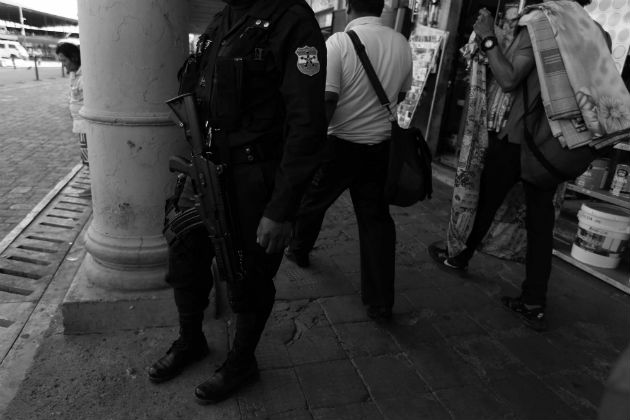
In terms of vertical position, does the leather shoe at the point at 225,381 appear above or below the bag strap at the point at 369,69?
below

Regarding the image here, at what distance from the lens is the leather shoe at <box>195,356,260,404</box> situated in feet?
6.54

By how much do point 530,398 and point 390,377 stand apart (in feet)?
2.19

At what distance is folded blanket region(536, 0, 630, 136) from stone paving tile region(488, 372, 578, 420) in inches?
55.4

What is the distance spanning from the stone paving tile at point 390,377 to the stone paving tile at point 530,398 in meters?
0.38

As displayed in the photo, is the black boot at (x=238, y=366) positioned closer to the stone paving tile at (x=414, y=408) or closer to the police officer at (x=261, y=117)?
the police officer at (x=261, y=117)

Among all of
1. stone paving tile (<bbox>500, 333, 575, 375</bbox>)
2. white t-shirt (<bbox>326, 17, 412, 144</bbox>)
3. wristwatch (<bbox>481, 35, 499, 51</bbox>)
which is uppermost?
wristwatch (<bbox>481, 35, 499, 51</bbox>)

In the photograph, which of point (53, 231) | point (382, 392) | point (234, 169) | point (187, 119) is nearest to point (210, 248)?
point (234, 169)

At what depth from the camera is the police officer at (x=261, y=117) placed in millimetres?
1619

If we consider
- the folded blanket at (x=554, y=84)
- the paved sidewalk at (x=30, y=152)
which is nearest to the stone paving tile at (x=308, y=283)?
the folded blanket at (x=554, y=84)

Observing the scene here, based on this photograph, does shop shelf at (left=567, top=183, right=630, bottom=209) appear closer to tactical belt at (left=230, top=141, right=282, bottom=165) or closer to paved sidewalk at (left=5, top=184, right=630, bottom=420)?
paved sidewalk at (left=5, top=184, right=630, bottom=420)

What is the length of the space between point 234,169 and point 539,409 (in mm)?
1766

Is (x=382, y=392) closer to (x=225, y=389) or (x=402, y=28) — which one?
(x=225, y=389)

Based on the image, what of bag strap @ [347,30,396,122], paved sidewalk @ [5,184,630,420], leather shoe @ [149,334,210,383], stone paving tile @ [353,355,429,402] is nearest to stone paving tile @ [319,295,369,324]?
paved sidewalk @ [5,184,630,420]

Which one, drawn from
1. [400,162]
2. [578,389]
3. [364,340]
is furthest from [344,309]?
[578,389]
